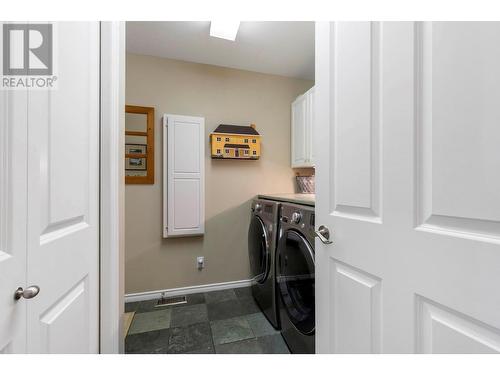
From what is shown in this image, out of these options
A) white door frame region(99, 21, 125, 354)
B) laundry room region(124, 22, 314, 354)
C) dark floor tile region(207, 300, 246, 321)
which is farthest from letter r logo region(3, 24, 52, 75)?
dark floor tile region(207, 300, 246, 321)

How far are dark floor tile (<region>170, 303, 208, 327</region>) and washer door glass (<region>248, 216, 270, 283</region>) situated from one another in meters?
0.55

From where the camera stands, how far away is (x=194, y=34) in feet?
5.84

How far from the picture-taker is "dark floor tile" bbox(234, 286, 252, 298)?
7.03 feet

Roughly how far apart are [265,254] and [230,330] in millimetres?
622

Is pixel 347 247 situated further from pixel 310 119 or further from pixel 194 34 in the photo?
pixel 194 34

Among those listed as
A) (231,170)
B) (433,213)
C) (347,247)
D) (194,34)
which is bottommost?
(347,247)

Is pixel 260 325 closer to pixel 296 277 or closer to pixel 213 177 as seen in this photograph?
pixel 296 277

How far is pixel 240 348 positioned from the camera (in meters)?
1.43

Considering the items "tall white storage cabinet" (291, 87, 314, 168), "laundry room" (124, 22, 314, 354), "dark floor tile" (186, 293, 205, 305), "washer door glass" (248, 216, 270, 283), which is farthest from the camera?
"tall white storage cabinet" (291, 87, 314, 168)

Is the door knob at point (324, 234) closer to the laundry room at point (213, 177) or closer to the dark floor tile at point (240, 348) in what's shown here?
the laundry room at point (213, 177)

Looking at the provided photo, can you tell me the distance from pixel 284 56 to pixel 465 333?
7.60 ft

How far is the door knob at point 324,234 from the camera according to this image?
33.9 inches

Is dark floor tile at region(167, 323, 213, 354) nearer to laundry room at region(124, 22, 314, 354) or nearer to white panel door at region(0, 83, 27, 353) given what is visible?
laundry room at region(124, 22, 314, 354)

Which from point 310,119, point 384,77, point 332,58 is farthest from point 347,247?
point 310,119
